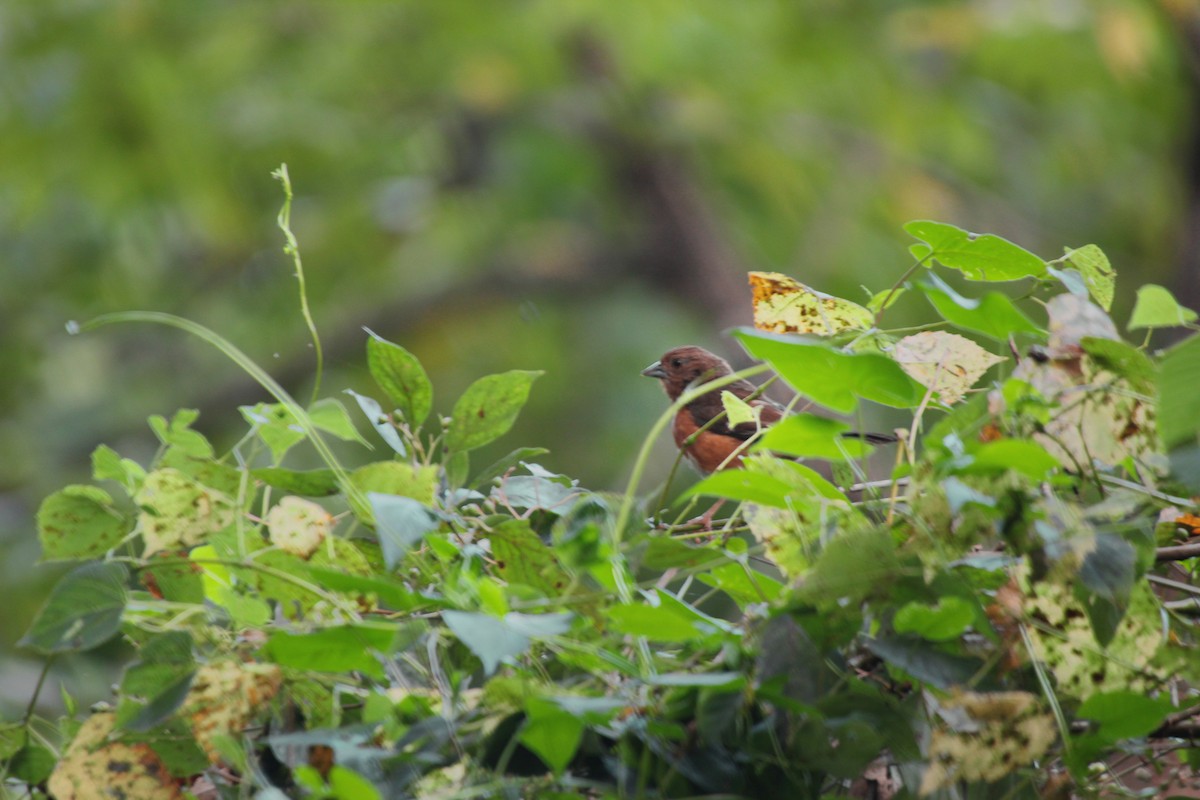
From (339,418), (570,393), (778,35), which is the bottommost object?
(570,393)

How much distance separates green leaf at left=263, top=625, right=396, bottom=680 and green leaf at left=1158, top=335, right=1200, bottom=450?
63 cm

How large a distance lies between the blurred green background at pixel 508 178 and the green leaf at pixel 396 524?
6.94m

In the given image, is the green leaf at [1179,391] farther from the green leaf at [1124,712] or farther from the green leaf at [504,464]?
the green leaf at [504,464]

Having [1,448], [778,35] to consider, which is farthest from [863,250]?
[1,448]

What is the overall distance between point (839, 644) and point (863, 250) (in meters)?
9.33

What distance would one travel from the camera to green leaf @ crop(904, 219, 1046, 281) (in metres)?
1.25

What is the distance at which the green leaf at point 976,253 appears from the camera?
A: 4.10ft

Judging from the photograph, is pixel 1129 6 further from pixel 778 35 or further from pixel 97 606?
pixel 97 606

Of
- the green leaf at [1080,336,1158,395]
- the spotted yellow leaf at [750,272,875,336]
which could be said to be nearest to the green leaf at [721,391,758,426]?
the spotted yellow leaf at [750,272,875,336]

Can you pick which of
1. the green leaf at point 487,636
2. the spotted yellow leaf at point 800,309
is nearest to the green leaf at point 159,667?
the green leaf at point 487,636

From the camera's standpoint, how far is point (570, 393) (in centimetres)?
1212

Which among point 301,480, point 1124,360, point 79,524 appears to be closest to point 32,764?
point 79,524

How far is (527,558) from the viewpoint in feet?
4.09

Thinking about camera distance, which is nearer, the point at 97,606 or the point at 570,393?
the point at 97,606
